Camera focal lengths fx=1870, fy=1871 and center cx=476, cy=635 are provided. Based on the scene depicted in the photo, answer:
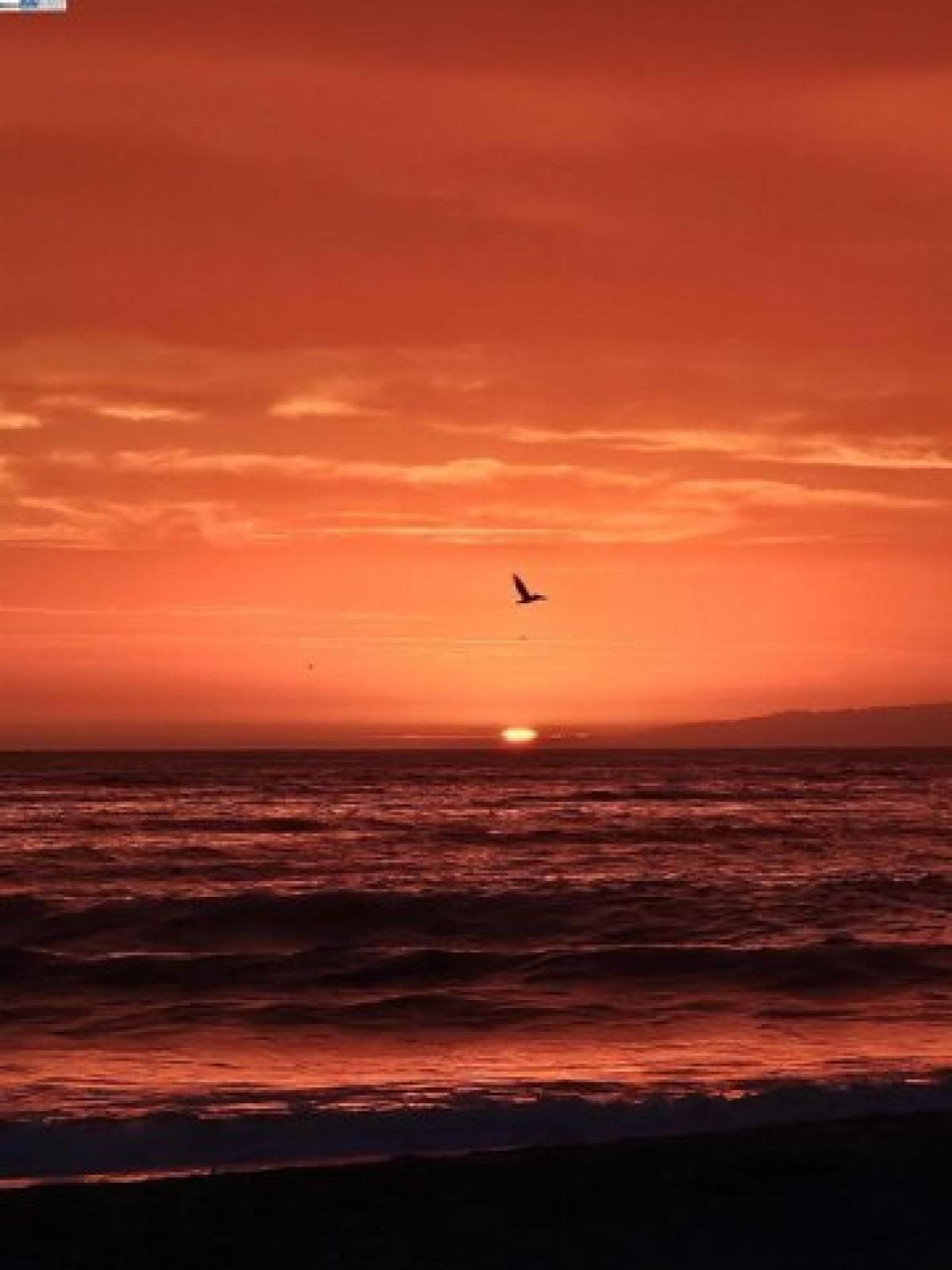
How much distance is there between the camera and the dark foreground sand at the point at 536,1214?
9992 mm

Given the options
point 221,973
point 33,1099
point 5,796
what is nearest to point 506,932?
point 221,973

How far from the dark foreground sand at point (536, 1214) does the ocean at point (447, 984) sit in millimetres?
1291

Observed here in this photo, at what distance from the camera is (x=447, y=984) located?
930 inches

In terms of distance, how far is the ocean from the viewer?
1378cm

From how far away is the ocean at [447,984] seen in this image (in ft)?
45.2

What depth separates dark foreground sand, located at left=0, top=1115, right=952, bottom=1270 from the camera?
32.8 ft

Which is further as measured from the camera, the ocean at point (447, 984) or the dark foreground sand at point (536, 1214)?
the ocean at point (447, 984)

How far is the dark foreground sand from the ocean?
129cm

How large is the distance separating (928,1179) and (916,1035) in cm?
765

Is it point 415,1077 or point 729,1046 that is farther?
point 729,1046

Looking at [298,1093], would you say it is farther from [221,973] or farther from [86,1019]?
[221,973]

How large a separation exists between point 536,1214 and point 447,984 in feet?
42.3

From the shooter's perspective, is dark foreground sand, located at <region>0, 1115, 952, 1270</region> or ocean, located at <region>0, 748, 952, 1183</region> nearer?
dark foreground sand, located at <region>0, 1115, 952, 1270</region>

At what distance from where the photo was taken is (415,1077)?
53.6 ft
